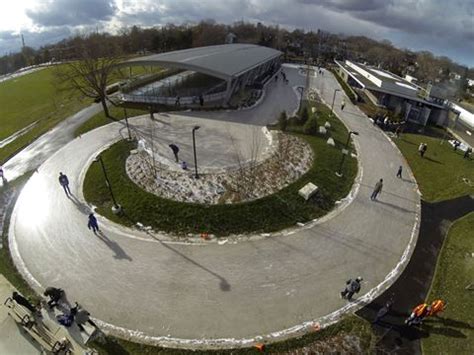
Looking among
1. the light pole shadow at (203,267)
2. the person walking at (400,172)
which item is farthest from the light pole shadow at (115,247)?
the person walking at (400,172)

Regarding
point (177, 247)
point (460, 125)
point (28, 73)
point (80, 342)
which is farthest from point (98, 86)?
point (28, 73)

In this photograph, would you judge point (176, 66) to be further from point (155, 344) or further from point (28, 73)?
point (28, 73)

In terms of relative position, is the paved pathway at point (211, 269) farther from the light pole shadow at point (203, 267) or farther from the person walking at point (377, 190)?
the person walking at point (377, 190)

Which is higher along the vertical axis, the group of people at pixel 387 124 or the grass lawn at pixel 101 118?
the group of people at pixel 387 124

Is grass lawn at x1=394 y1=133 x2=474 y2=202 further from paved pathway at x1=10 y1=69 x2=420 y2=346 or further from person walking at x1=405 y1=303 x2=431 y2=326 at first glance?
person walking at x1=405 y1=303 x2=431 y2=326

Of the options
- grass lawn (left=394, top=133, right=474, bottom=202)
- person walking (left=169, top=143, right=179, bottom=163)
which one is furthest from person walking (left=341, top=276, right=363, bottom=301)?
person walking (left=169, top=143, right=179, bottom=163)

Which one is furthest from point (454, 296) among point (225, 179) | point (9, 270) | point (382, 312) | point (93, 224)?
point (9, 270)
